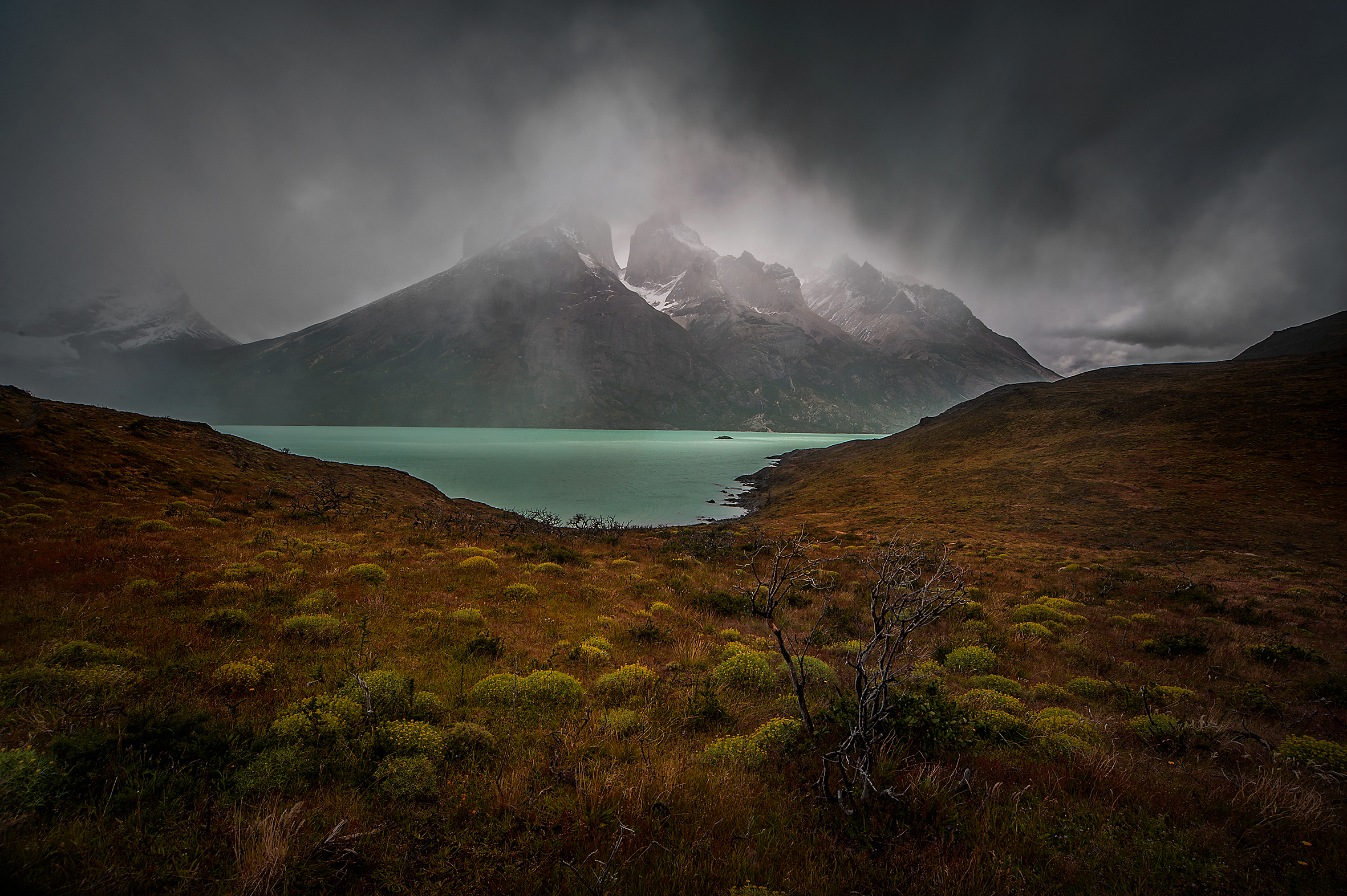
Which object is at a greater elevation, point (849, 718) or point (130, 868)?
point (130, 868)

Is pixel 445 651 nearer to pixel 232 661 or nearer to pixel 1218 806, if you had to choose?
pixel 232 661

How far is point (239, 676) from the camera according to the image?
21.0 feet

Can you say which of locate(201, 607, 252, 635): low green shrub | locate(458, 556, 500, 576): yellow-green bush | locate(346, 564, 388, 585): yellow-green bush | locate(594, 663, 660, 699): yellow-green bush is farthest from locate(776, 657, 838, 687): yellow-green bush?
locate(346, 564, 388, 585): yellow-green bush

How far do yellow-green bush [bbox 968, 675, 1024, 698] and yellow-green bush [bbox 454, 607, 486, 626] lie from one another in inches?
410

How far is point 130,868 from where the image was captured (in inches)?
123

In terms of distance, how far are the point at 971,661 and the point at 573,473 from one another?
98790 mm

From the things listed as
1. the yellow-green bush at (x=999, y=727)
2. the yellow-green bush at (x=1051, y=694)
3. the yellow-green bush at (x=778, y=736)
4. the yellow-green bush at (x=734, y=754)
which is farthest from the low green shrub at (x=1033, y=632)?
the yellow-green bush at (x=734, y=754)

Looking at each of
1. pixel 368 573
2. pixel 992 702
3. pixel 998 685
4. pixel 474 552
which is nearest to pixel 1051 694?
pixel 998 685

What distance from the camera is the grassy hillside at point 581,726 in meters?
3.68

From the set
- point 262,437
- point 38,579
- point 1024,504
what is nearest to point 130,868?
point 38,579

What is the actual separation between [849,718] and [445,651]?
23.5 ft

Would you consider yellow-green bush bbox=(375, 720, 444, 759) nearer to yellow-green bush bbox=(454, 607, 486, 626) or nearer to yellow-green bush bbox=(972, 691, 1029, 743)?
yellow-green bush bbox=(454, 607, 486, 626)

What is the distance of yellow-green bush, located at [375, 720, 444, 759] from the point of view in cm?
514

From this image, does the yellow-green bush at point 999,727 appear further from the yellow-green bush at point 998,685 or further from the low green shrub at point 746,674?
the low green shrub at point 746,674
